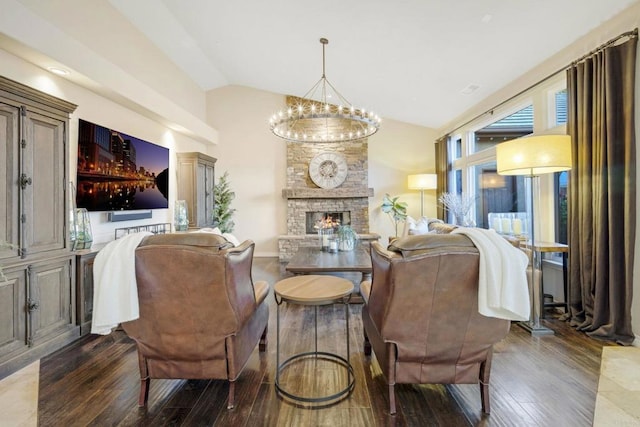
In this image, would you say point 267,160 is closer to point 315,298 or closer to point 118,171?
point 118,171

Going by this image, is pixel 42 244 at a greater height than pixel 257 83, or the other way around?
pixel 257 83

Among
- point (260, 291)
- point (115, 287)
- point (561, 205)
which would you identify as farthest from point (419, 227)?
point (115, 287)

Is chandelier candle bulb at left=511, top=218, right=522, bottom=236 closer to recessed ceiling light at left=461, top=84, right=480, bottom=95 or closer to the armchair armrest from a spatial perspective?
recessed ceiling light at left=461, top=84, right=480, bottom=95

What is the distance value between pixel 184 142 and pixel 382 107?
4079mm

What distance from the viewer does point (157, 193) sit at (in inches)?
197

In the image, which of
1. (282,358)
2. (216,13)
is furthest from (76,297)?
(216,13)

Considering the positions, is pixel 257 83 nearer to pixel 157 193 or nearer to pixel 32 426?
pixel 157 193

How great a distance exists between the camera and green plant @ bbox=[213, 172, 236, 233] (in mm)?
6668

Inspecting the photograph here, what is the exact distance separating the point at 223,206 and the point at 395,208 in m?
3.77

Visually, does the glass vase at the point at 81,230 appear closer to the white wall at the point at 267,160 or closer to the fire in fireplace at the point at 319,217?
the white wall at the point at 267,160

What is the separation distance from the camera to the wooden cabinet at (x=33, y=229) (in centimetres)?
238

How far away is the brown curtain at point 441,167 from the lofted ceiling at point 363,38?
594mm

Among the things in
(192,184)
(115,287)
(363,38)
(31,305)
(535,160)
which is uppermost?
(363,38)

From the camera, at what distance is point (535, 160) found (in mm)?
2867
